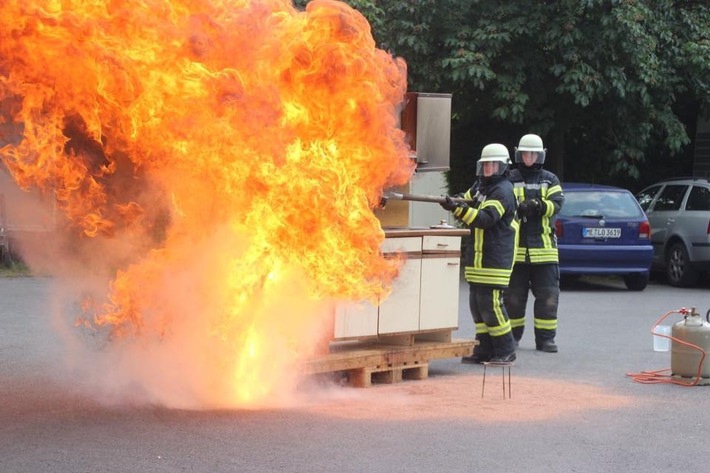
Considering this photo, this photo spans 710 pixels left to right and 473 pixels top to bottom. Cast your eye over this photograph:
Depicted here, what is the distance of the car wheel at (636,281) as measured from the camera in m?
16.3

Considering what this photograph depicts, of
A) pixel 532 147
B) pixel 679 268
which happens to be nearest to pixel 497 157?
pixel 532 147

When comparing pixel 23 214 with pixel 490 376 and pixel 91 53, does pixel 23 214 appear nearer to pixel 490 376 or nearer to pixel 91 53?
pixel 91 53

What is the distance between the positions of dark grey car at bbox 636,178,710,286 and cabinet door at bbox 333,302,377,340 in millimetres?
9557

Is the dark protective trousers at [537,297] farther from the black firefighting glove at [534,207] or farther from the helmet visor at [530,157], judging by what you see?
the helmet visor at [530,157]

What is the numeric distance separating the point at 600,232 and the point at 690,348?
7.17 m

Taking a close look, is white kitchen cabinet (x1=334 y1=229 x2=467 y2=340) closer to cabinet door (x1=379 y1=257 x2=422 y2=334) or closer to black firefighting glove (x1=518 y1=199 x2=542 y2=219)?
cabinet door (x1=379 y1=257 x2=422 y2=334)

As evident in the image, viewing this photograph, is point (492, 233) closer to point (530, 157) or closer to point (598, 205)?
point (530, 157)

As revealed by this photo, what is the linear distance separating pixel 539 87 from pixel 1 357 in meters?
11.5

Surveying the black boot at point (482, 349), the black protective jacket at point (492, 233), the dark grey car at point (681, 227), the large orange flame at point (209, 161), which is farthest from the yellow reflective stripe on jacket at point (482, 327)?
the dark grey car at point (681, 227)

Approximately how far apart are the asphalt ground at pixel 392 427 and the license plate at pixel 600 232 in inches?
243

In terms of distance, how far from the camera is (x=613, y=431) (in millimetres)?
7070

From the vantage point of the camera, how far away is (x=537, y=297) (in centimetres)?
1047

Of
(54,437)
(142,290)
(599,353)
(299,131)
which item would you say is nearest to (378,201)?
(299,131)

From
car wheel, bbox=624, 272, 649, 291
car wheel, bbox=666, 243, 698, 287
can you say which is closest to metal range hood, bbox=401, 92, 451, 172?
car wheel, bbox=624, 272, 649, 291
